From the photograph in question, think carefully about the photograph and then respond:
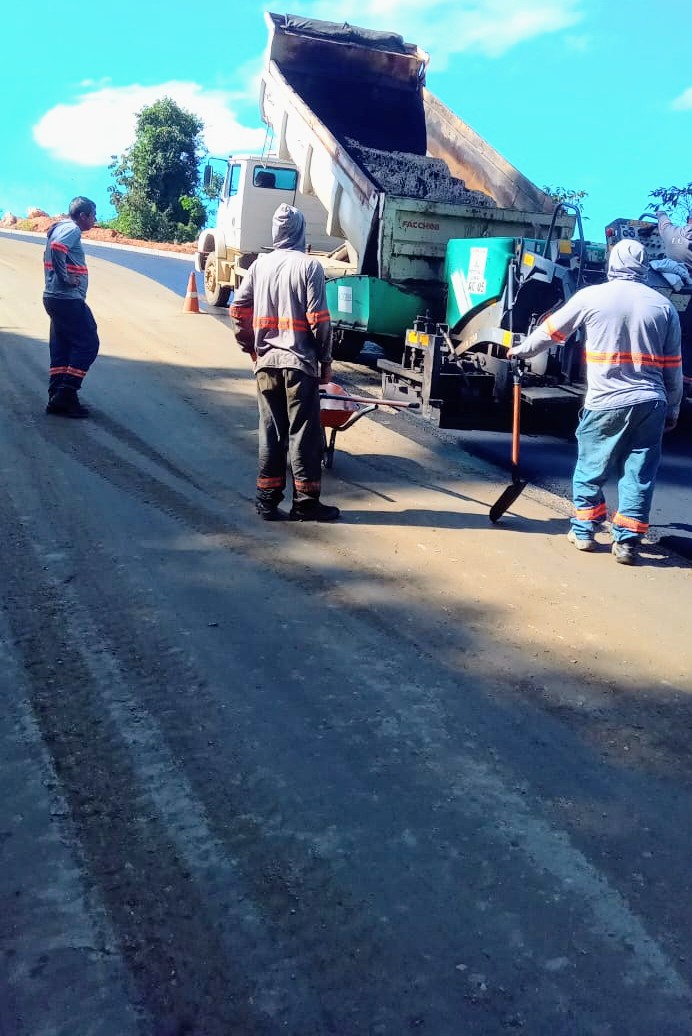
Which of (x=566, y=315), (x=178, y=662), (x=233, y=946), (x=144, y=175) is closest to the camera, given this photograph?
(x=233, y=946)

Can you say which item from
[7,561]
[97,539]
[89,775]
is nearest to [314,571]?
[97,539]

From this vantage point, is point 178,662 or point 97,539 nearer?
point 178,662

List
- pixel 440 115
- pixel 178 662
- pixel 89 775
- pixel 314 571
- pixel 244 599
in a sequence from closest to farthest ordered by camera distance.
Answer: pixel 89 775, pixel 178 662, pixel 244 599, pixel 314 571, pixel 440 115

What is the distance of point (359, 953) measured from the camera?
234cm

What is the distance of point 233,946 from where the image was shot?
234cm

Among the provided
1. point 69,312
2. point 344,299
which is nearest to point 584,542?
point 69,312

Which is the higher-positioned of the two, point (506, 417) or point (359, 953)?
point (506, 417)

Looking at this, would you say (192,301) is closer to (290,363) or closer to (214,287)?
(214,287)

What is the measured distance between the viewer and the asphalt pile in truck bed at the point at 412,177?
35.9ft

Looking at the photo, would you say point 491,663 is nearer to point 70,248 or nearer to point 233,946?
point 233,946

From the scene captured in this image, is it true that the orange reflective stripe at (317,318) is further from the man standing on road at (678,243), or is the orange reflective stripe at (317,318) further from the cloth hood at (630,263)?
the man standing on road at (678,243)

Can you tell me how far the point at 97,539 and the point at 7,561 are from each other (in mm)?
544

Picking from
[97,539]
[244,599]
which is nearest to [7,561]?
[97,539]

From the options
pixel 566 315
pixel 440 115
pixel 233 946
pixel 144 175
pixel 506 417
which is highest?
pixel 144 175
